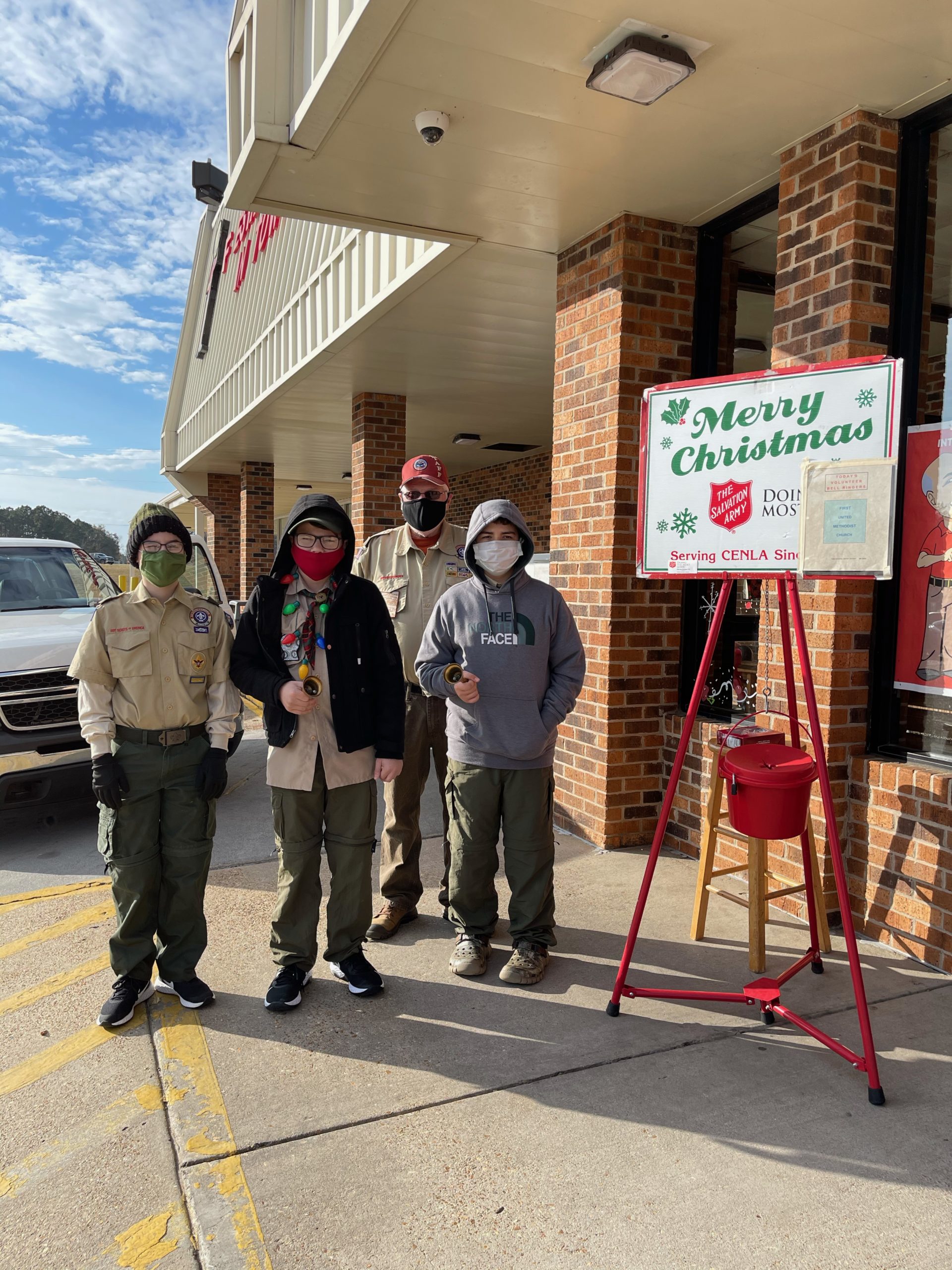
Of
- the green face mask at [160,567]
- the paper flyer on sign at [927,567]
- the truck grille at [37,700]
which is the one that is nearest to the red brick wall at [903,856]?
the paper flyer on sign at [927,567]

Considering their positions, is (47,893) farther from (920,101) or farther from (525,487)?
(525,487)

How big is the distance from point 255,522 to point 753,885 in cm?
1283

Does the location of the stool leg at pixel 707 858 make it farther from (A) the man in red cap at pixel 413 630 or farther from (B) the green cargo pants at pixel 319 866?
(B) the green cargo pants at pixel 319 866

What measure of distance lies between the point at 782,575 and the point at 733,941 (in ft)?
5.64

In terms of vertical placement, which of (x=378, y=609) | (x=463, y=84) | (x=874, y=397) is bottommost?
(x=378, y=609)

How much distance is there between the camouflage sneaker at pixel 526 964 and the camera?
3.31 m

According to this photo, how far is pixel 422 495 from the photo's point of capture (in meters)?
3.80

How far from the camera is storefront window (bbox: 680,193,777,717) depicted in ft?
16.0

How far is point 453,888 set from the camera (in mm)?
3523

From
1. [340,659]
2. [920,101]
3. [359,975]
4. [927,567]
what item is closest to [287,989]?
[359,975]

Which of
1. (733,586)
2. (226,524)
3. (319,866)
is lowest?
(319,866)

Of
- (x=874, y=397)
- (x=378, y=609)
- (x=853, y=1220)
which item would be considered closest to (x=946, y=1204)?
(x=853, y=1220)

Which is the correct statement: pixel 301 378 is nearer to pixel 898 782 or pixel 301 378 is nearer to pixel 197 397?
pixel 898 782

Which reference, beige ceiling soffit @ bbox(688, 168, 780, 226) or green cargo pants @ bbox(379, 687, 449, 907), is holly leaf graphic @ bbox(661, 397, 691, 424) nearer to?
green cargo pants @ bbox(379, 687, 449, 907)
